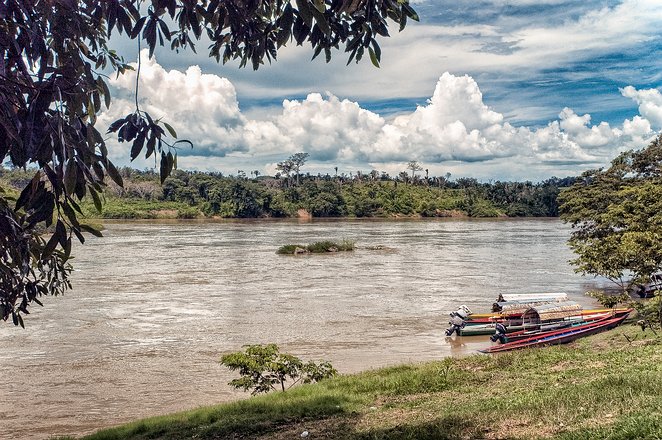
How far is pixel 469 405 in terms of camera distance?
8719 mm

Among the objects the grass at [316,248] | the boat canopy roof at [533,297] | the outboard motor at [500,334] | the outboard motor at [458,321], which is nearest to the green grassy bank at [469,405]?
the outboard motor at [500,334]

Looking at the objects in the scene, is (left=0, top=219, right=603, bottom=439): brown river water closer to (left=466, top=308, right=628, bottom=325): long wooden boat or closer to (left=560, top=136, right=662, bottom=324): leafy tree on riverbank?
(left=466, top=308, right=628, bottom=325): long wooden boat

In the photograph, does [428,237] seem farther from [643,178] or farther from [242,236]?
[643,178]

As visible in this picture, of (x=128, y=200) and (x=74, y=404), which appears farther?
(x=128, y=200)

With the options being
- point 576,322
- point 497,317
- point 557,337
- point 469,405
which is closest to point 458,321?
point 497,317

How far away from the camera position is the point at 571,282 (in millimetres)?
36562

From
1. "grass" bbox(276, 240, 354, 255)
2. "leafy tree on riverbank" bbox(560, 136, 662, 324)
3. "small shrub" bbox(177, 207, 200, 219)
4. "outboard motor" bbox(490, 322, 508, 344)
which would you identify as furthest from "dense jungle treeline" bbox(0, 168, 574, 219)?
"outboard motor" bbox(490, 322, 508, 344)

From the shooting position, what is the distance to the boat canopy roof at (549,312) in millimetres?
20609

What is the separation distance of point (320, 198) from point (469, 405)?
377ft

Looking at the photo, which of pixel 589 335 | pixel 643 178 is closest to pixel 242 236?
pixel 643 178

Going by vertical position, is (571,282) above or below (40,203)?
below

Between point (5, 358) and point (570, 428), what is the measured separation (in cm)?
1932

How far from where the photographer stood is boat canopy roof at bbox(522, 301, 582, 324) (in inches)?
811

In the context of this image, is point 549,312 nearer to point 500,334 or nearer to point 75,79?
point 500,334
